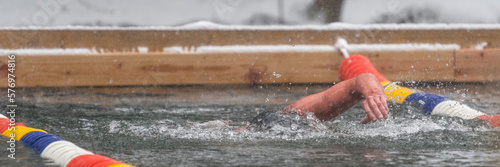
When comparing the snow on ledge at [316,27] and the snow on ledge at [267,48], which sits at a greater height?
the snow on ledge at [316,27]

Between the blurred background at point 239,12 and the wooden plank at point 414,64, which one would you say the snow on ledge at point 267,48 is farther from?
the blurred background at point 239,12

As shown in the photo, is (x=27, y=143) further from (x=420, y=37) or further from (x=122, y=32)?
(x=420, y=37)

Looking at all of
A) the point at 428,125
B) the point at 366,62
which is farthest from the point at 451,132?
the point at 366,62

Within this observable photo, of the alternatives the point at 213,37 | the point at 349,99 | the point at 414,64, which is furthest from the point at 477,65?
the point at 349,99

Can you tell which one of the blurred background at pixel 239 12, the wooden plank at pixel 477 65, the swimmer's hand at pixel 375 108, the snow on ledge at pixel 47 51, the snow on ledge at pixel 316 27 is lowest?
the swimmer's hand at pixel 375 108

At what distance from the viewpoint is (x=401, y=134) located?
269cm

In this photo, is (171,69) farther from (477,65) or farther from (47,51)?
(477,65)

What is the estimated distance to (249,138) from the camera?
263cm

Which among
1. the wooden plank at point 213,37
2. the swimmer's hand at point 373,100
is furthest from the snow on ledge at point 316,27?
the swimmer's hand at point 373,100

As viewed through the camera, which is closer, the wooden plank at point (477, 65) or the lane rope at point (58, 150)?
the lane rope at point (58, 150)

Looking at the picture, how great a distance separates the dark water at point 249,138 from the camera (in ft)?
6.84

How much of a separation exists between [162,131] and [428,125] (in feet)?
4.03

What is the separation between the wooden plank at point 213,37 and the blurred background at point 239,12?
238 millimetres

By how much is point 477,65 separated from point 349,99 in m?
2.47
